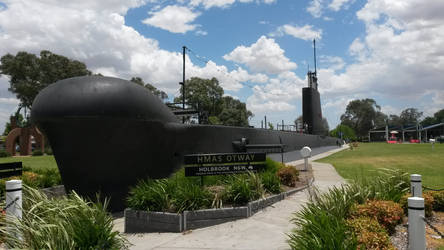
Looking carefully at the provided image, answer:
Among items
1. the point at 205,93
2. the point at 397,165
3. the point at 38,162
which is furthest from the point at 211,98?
the point at 397,165

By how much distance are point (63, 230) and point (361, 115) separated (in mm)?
131118

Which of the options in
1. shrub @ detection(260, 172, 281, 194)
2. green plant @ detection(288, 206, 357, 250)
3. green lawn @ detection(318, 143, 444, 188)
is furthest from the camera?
green lawn @ detection(318, 143, 444, 188)

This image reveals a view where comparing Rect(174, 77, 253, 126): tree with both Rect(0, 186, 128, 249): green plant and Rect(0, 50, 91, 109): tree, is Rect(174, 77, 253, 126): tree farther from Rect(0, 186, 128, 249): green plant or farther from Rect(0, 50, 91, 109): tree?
→ Rect(0, 186, 128, 249): green plant

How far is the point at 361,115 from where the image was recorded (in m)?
123

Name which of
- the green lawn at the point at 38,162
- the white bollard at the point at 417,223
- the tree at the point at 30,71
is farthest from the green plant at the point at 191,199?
the tree at the point at 30,71

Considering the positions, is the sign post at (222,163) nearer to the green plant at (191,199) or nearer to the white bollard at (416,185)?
the green plant at (191,199)

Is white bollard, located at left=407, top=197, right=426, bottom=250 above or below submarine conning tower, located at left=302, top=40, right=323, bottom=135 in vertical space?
below

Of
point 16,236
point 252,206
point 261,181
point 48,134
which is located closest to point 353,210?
point 252,206

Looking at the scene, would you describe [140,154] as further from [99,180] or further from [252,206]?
[252,206]

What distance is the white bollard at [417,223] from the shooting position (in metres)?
4.03

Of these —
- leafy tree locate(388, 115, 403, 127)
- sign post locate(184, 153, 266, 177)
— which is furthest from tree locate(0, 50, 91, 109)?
leafy tree locate(388, 115, 403, 127)

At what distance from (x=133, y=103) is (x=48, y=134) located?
236 cm

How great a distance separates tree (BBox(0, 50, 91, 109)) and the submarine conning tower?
36.7 metres

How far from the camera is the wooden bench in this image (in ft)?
34.6
